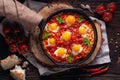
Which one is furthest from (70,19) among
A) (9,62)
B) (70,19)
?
(9,62)

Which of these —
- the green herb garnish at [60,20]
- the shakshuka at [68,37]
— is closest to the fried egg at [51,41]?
the shakshuka at [68,37]

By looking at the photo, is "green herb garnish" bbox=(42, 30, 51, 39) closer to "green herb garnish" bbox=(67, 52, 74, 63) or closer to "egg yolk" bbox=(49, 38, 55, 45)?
"egg yolk" bbox=(49, 38, 55, 45)

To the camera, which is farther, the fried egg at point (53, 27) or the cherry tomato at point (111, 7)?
the cherry tomato at point (111, 7)

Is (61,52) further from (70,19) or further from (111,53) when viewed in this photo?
(111,53)

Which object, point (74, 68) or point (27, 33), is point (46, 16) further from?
point (74, 68)

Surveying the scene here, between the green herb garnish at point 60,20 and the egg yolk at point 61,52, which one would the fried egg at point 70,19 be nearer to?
the green herb garnish at point 60,20
